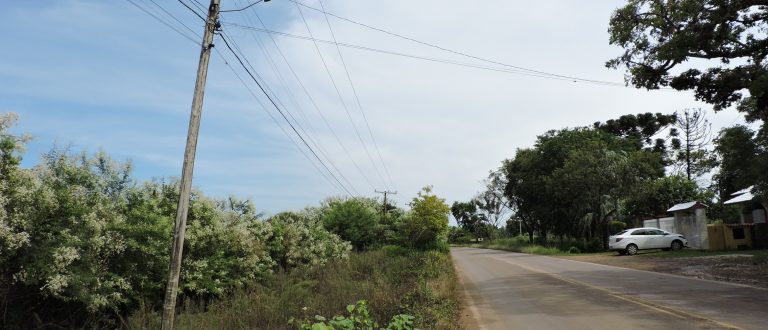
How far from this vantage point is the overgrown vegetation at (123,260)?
7.91 m

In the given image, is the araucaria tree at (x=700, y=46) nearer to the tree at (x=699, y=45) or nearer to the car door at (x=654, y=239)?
the tree at (x=699, y=45)

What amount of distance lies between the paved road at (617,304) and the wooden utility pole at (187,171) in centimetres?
574

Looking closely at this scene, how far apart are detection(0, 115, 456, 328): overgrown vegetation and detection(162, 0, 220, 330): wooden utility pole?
2.58ft

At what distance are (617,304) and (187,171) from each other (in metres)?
10.1

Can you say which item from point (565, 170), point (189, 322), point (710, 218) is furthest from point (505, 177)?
point (189, 322)

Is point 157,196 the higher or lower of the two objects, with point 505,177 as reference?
lower

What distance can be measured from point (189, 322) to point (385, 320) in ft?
12.9

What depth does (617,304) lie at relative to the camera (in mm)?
11477

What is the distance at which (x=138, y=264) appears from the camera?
9.83 meters

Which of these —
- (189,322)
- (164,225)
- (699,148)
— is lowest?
(189,322)

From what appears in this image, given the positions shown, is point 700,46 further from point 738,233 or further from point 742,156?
point 738,233

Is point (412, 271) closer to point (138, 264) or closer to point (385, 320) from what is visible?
point (385, 320)

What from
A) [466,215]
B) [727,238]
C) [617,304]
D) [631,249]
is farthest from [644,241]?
[466,215]

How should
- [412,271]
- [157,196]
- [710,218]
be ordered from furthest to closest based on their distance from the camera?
1. [710,218]
2. [412,271]
3. [157,196]
